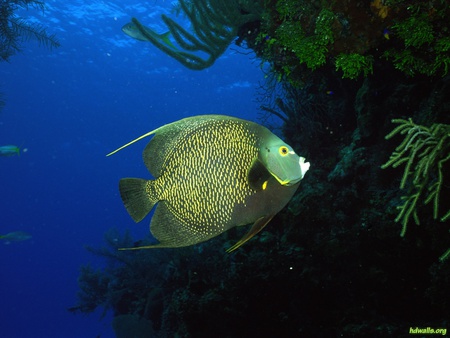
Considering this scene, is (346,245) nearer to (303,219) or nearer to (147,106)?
(303,219)

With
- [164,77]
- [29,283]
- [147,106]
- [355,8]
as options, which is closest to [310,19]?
[355,8]

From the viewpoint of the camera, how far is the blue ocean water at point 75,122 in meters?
32.0

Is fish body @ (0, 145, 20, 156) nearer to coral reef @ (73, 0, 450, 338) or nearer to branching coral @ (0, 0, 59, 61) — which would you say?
branching coral @ (0, 0, 59, 61)

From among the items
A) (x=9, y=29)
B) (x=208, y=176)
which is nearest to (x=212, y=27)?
(x=208, y=176)

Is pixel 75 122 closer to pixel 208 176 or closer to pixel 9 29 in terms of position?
pixel 9 29

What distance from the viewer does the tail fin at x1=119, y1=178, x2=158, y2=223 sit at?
160 centimetres

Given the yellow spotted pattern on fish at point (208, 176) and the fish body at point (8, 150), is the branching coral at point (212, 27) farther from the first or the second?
the fish body at point (8, 150)

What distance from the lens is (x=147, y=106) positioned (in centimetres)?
5481

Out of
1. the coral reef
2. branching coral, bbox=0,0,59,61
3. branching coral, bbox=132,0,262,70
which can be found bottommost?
the coral reef

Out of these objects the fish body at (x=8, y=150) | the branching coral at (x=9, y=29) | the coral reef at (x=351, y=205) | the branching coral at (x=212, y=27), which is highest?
the branching coral at (x=9, y=29)

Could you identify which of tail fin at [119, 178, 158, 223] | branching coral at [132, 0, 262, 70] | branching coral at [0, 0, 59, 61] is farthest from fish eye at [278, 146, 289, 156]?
branching coral at [0, 0, 59, 61]

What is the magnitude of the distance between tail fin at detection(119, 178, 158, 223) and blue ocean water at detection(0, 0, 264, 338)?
63.5 ft

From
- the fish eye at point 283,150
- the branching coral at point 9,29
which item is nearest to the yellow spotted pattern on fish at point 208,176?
the fish eye at point 283,150

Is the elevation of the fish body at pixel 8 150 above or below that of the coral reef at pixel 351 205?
above
